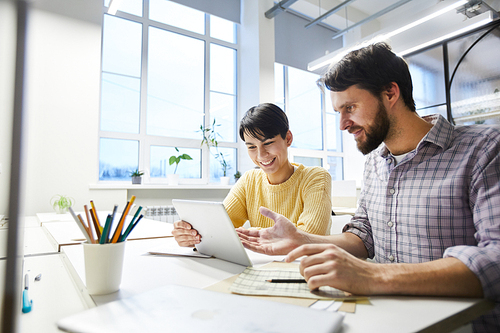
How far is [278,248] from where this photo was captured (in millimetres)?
925

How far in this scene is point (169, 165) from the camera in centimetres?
376

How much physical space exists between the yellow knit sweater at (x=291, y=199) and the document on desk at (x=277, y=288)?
0.52 m

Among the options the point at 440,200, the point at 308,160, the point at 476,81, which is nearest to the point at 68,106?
the point at 440,200

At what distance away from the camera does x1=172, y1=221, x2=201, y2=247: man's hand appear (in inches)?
39.8

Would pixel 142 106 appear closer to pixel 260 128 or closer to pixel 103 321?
pixel 260 128

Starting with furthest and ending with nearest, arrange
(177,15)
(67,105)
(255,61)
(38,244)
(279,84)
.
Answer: (279,84) < (255,61) < (177,15) < (67,105) < (38,244)

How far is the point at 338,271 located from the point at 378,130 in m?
0.64

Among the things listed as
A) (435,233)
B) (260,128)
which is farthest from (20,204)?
(260,128)

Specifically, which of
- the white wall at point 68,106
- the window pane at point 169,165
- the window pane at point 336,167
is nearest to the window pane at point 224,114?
the window pane at point 169,165

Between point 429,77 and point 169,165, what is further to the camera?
point 429,77

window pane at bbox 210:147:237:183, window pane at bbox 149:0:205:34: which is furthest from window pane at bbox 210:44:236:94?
window pane at bbox 210:147:237:183

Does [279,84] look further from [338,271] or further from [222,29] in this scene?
[338,271]

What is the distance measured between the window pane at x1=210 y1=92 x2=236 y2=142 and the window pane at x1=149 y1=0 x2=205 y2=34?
3.18 feet

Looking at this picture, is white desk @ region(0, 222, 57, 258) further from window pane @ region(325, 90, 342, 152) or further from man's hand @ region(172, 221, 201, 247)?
window pane @ region(325, 90, 342, 152)
